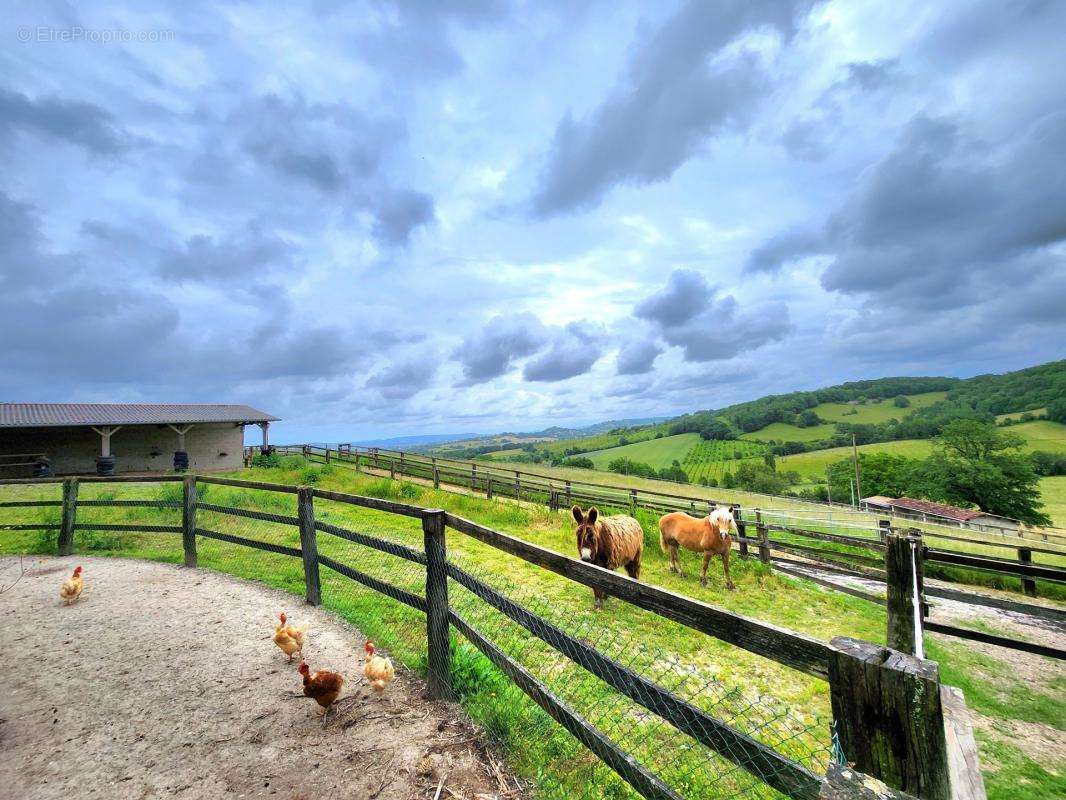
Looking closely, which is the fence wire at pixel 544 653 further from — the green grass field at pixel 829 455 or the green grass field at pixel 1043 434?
the green grass field at pixel 1043 434

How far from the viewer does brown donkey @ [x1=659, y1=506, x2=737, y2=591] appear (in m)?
8.67

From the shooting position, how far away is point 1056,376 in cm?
11225

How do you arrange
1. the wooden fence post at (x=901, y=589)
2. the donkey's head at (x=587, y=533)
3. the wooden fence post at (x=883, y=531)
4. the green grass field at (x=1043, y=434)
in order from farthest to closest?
the green grass field at (x=1043, y=434) < the donkey's head at (x=587, y=533) < the wooden fence post at (x=883, y=531) < the wooden fence post at (x=901, y=589)

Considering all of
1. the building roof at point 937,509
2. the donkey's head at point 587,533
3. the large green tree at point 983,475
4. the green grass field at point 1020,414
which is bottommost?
the building roof at point 937,509

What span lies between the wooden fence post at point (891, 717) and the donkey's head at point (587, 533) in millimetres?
5290

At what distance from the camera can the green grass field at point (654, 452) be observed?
8769 cm

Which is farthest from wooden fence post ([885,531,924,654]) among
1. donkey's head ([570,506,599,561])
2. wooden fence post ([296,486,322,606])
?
wooden fence post ([296,486,322,606])

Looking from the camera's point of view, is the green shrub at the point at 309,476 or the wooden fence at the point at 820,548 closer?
the wooden fence at the point at 820,548

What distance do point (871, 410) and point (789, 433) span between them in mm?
34604

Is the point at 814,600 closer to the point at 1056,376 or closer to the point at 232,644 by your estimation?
the point at 232,644

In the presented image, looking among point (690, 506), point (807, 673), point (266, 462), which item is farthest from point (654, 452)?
point (807, 673)

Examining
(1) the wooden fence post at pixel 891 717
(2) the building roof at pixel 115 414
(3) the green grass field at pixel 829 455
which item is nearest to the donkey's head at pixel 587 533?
(1) the wooden fence post at pixel 891 717

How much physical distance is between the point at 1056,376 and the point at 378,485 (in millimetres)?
165680

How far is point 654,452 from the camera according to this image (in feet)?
319
